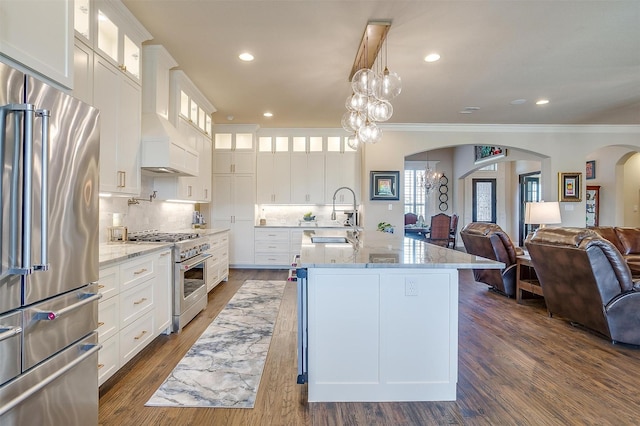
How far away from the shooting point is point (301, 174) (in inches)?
262

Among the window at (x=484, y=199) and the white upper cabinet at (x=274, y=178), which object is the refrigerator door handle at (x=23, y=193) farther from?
the window at (x=484, y=199)

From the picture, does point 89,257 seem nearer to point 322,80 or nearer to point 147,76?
point 147,76

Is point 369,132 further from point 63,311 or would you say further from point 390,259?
point 63,311

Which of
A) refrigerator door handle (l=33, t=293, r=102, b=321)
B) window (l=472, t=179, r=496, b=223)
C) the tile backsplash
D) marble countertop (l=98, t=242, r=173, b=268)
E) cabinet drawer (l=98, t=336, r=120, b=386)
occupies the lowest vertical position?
cabinet drawer (l=98, t=336, r=120, b=386)

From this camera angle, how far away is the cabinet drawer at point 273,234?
6413 mm

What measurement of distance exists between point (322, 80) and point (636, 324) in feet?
13.0

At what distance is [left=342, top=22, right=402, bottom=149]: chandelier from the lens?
281 cm

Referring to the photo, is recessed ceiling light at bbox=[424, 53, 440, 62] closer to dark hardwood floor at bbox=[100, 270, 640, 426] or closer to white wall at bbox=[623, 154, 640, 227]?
dark hardwood floor at bbox=[100, 270, 640, 426]

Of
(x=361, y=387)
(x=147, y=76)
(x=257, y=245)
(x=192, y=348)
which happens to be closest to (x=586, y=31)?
(x=361, y=387)

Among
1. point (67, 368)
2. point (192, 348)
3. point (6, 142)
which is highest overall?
point (6, 142)

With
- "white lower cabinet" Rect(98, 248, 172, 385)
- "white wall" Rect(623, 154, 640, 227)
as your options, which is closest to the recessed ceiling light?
"white lower cabinet" Rect(98, 248, 172, 385)

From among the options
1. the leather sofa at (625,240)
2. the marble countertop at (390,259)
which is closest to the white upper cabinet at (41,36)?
the marble countertop at (390,259)

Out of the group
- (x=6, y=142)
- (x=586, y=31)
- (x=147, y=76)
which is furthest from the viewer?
(x=147, y=76)

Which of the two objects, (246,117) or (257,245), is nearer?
(246,117)
